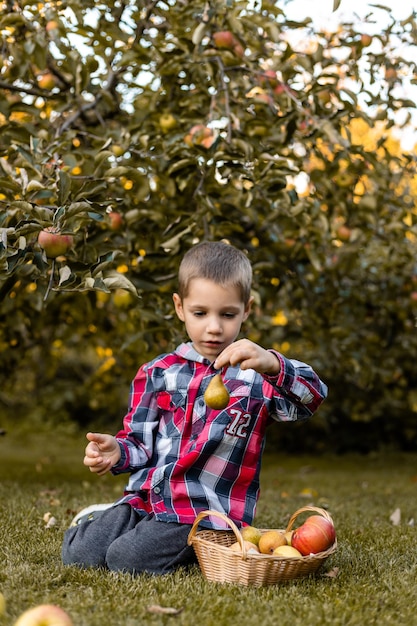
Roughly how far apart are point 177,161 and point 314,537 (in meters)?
2.04

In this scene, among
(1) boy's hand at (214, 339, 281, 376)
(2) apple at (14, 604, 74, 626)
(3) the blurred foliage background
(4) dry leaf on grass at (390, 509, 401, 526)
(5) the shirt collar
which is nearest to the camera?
(2) apple at (14, 604, 74, 626)

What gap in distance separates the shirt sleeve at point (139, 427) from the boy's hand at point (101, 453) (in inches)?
2.2

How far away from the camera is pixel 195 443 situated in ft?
8.88

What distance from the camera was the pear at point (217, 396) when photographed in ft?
8.19

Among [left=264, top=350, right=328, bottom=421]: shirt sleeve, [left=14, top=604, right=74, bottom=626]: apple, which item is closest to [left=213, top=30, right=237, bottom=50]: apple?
[left=264, top=350, right=328, bottom=421]: shirt sleeve

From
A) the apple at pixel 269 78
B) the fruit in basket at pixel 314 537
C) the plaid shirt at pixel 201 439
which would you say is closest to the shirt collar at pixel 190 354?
the plaid shirt at pixel 201 439

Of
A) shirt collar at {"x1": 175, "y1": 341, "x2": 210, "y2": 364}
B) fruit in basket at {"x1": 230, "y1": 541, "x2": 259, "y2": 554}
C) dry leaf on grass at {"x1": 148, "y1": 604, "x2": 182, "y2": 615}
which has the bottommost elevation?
fruit in basket at {"x1": 230, "y1": 541, "x2": 259, "y2": 554}

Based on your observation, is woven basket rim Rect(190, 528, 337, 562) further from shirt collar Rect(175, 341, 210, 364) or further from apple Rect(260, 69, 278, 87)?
apple Rect(260, 69, 278, 87)

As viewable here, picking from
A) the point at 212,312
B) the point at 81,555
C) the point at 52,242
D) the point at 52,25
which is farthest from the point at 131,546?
the point at 52,25

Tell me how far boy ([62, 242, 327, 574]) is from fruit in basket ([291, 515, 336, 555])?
28cm

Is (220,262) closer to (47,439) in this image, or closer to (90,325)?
(90,325)

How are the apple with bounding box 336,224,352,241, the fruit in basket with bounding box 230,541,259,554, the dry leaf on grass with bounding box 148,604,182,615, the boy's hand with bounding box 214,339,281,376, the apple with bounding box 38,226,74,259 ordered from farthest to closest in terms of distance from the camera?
the apple with bounding box 336,224,352,241
the apple with bounding box 38,226,74,259
the fruit in basket with bounding box 230,541,259,554
the boy's hand with bounding box 214,339,281,376
the dry leaf on grass with bounding box 148,604,182,615

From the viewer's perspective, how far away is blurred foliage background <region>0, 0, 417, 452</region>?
11.3 feet

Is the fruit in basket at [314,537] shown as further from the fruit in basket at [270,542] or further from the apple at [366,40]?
the apple at [366,40]
